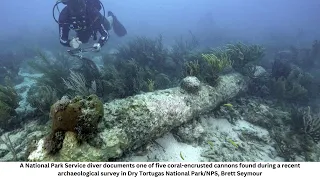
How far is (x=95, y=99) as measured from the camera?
286cm

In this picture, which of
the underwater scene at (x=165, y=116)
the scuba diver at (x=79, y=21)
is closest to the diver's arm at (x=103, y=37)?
the scuba diver at (x=79, y=21)

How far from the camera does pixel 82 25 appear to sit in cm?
765

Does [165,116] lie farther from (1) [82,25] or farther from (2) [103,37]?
(1) [82,25]

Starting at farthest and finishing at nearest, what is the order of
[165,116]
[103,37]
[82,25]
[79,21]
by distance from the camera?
[82,25] → [79,21] → [103,37] → [165,116]

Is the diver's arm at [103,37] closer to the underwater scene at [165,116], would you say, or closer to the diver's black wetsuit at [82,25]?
the diver's black wetsuit at [82,25]

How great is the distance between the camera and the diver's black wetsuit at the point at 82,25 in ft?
24.1

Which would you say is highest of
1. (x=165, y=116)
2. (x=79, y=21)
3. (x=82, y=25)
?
(x=79, y=21)

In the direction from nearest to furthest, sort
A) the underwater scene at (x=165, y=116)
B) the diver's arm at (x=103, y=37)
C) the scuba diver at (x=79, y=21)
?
the underwater scene at (x=165, y=116)
the diver's arm at (x=103, y=37)
the scuba diver at (x=79, y=21)

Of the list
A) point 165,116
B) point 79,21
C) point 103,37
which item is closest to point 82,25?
point 79,21

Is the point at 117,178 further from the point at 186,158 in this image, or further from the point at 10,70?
the point at 10,70

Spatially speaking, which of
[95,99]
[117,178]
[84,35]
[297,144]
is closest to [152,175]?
[117,178]

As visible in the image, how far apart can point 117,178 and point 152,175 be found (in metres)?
0.48

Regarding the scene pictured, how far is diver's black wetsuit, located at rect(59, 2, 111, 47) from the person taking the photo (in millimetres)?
7349

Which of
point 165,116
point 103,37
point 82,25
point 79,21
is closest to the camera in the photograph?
point 165,116
